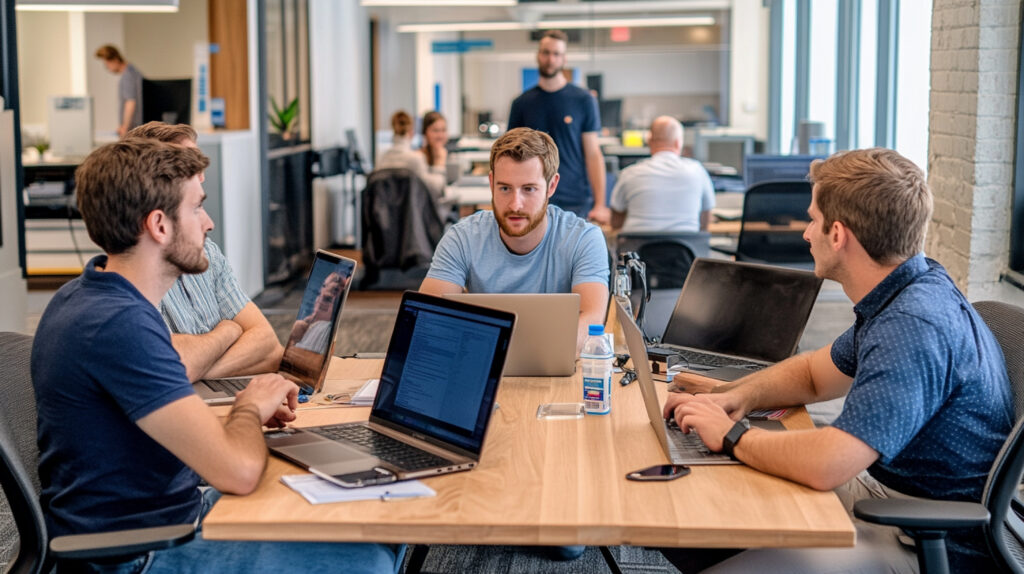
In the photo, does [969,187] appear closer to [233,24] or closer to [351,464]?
[351,464]

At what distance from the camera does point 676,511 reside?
5.45 ft

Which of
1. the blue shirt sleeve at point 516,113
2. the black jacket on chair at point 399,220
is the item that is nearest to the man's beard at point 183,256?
the blue shirt sleeve at point 516,113

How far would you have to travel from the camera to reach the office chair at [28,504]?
5.36 feet

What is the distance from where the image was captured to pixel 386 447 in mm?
1962

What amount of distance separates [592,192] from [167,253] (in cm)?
397

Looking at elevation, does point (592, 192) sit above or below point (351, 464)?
above

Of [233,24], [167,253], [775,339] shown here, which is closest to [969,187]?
[775,339]

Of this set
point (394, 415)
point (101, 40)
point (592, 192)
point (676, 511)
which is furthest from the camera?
point (101, 40)

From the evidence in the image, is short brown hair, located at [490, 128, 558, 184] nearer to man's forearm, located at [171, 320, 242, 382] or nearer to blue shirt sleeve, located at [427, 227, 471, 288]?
blue shirt sleeve, located at [427, 227, 471, 288]

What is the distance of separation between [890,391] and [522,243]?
1451mm

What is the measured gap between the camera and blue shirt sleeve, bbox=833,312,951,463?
5.77 ft

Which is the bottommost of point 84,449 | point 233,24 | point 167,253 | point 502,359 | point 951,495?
point 951,495

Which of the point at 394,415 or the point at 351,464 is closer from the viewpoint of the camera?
the point at 351,464

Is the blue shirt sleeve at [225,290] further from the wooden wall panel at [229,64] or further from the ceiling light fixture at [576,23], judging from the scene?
the ceiling light fixture at [576,23]
